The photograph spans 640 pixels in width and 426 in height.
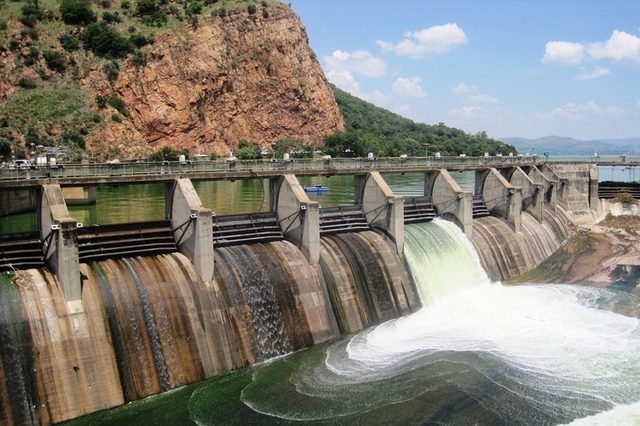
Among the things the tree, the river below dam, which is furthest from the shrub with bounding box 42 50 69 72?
the river below dam

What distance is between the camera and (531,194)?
163 ft

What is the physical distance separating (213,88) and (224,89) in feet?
10.6

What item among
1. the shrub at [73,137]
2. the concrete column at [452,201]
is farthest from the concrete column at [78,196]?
the concrete column at [452,201]

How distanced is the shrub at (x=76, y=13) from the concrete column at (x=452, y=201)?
8484 centimetres

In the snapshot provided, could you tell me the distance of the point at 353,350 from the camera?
2692 cm

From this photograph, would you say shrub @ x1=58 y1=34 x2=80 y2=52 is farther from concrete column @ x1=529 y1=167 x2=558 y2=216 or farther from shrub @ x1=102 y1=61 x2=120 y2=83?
concrete column @ x1=529 y1=167 x2=558 y2=216

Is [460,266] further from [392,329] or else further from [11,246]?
[11,246]

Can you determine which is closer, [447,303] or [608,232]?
[447,303]

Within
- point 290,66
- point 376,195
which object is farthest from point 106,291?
point 290,66

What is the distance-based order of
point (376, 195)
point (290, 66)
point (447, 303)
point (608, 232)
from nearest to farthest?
1. point (447, 303)
2. point (376, 195)
3. point (608, 232)
4. point (290, 66)

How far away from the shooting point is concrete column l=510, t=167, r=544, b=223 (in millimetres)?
49344

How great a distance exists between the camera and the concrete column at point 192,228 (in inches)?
1022

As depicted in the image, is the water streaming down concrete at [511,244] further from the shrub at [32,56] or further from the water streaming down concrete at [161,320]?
the shrub at [32,56]

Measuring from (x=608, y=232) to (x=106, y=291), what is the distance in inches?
1796
